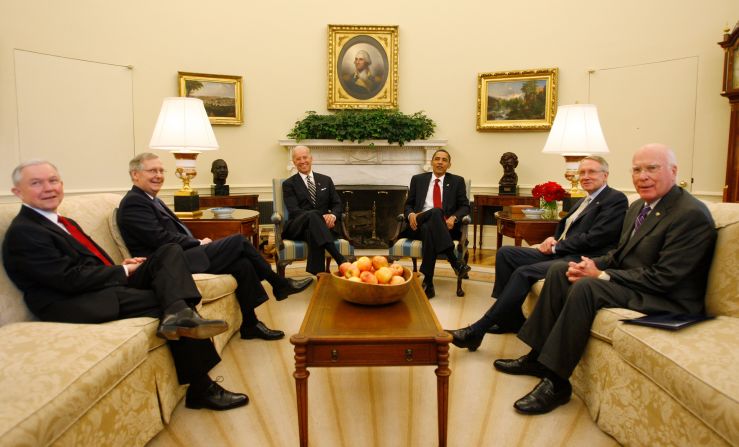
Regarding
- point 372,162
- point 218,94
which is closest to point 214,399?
point 372,162

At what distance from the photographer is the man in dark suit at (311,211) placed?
476 cm

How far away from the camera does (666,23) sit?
6133mm

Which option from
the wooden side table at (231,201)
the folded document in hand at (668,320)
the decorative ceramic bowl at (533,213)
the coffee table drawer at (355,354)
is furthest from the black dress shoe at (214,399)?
the wooden side table at (231,201)

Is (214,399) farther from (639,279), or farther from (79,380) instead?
(639,279)

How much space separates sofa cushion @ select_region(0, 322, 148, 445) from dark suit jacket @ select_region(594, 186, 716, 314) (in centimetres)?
242

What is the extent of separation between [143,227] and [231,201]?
3.36 m

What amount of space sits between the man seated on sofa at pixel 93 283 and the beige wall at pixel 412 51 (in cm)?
420

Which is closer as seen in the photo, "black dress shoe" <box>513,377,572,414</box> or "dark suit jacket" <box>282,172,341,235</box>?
"black dress shoe" <box>513,377,572,414</box>

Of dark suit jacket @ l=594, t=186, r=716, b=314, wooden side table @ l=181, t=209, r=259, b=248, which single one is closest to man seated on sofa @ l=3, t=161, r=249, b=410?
wooden side table @ l=181, t=209, r=259, b=248

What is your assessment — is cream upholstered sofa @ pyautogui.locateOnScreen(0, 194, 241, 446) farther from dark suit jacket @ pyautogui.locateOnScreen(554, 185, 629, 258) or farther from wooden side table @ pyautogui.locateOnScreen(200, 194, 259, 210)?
wooden side table @ pyautogui.locateOnScreen(200, 194, 259, 210)

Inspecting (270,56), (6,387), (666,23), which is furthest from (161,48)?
(666,23)

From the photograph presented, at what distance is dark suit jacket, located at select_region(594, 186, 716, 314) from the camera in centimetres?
240

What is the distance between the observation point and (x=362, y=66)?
23.4ft

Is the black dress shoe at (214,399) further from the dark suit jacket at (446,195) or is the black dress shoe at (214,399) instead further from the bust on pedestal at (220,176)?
the bust on pedestal at (220,176)
